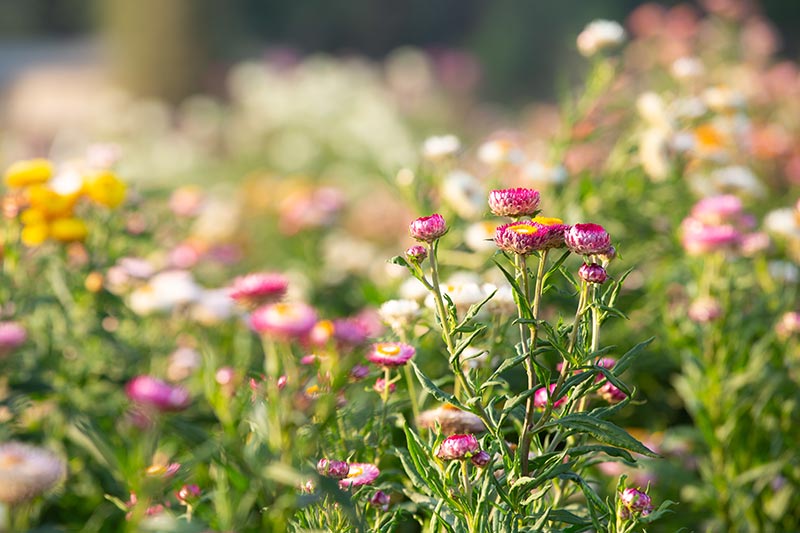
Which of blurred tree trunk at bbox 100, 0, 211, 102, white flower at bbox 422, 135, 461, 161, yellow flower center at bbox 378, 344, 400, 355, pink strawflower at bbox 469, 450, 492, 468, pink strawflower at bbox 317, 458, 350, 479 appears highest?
yellow flower center at bbox 378, 344, 400, 355

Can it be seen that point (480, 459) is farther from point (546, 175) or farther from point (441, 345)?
point (546, 175)

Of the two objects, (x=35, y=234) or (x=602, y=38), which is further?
(x=602, y=38)

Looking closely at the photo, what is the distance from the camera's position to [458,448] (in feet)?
4.20

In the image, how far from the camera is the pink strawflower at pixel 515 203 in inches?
53.2

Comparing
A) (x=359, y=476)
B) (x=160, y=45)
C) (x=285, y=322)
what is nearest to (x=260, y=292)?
(x=285, y=322)

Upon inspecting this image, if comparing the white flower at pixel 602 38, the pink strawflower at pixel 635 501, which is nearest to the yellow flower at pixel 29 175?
the white flower at pixel 602 38

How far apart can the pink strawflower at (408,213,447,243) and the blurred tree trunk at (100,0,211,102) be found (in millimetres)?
8080

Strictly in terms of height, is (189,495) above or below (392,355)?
below

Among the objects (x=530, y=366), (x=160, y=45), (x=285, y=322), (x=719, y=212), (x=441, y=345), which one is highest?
(x=285, y=322)

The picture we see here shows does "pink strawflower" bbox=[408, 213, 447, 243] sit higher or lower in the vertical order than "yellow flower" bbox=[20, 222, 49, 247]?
higher

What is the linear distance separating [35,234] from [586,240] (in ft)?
4.87

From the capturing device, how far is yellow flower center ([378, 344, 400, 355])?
58.2 inches

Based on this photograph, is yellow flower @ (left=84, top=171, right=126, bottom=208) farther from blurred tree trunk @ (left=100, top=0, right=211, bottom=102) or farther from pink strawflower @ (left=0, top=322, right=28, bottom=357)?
blurred tree trunk @ (left=100, top=0, right=211, bottom=102)

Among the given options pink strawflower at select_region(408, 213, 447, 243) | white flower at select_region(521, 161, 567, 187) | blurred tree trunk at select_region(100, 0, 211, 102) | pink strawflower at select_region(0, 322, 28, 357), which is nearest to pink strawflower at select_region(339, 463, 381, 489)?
pink strawflower at select_region(408, 213, 447, 243)
